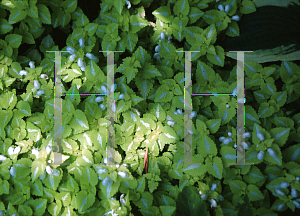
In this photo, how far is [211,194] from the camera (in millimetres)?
1557

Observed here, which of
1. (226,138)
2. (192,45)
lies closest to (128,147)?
(226,138)

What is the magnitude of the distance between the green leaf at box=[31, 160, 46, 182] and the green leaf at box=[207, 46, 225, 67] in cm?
142

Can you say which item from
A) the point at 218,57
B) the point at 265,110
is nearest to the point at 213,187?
the point at 265,110

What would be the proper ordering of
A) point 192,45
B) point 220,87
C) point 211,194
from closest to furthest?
1. point 211,194
2. point 220,87
3. point 192,45

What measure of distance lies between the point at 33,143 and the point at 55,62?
0.66 m

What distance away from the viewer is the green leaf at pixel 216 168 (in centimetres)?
151

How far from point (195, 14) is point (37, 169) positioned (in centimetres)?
162

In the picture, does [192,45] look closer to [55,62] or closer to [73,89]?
[73,89]

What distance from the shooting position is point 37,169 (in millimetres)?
1594

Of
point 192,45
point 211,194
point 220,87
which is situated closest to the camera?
point 211,194

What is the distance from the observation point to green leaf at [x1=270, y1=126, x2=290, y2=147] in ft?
4.99

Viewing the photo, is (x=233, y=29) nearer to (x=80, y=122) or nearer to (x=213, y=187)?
(x=213, y=187)

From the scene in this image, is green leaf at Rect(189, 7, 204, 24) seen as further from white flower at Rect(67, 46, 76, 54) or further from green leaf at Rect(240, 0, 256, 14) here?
white flower at Rect(67, 46, 76, 54)

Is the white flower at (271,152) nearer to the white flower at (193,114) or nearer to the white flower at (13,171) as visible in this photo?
the white flower at (193,114)
